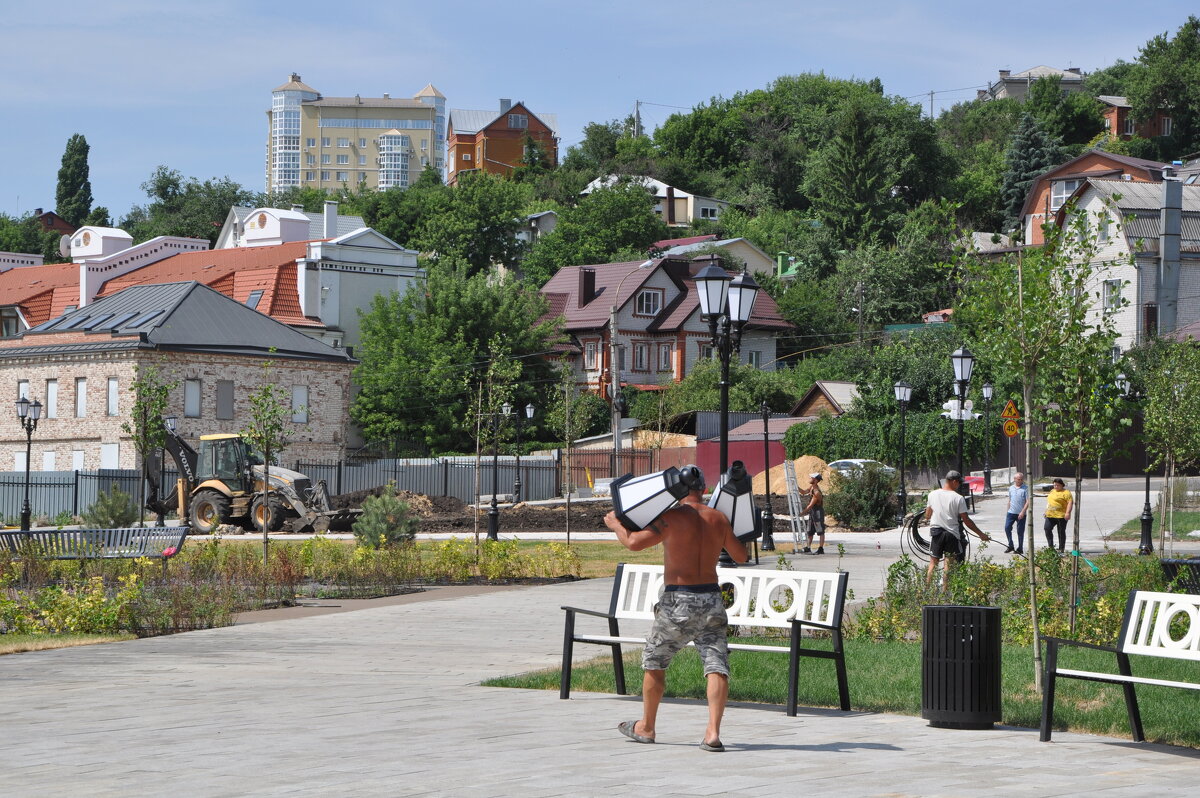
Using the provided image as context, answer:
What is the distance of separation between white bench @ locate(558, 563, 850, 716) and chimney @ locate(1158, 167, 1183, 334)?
5623 cm

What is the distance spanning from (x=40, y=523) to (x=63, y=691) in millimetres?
34260

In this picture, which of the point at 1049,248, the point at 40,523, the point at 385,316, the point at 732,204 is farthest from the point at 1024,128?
the point at 1049,248

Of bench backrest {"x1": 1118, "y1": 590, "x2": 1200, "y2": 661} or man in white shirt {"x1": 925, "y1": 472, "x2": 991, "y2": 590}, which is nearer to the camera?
bench backrest {"x1": 1118, "y1": 590, "x2": 1200, "y2": 661}

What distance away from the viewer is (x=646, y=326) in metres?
73.3

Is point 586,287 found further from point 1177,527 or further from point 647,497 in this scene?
point 647,497

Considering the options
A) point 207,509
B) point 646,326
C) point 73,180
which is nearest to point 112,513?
point 207,509

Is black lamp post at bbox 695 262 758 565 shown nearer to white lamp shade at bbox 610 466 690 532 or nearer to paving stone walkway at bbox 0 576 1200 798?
paving stone walkway at bbox 0 576 1200 798

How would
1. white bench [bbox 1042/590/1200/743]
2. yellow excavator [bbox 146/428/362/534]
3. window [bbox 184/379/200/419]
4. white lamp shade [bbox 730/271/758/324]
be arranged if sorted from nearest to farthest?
white bench [bbox 1042/590/1200/743], white lamp shade [bbox 730/271/758/324], yellow excavator [bbox 146/428/362/534], window [bbox 184/379/200/419]

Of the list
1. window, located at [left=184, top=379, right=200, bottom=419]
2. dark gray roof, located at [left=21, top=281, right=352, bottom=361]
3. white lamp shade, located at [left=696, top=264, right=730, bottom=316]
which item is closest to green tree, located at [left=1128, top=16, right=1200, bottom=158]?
dark gray roof, located at [left=21, top=281, right=352, bottom=361]

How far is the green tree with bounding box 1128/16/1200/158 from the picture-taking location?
100062 mm

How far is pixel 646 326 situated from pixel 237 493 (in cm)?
3870

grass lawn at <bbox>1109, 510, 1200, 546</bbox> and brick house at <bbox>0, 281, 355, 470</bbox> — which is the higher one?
brick house at <bbox>0, 281, 355, 470</bbox>

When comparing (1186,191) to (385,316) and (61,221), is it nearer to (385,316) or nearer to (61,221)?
(385,316)

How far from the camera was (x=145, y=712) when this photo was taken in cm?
980
